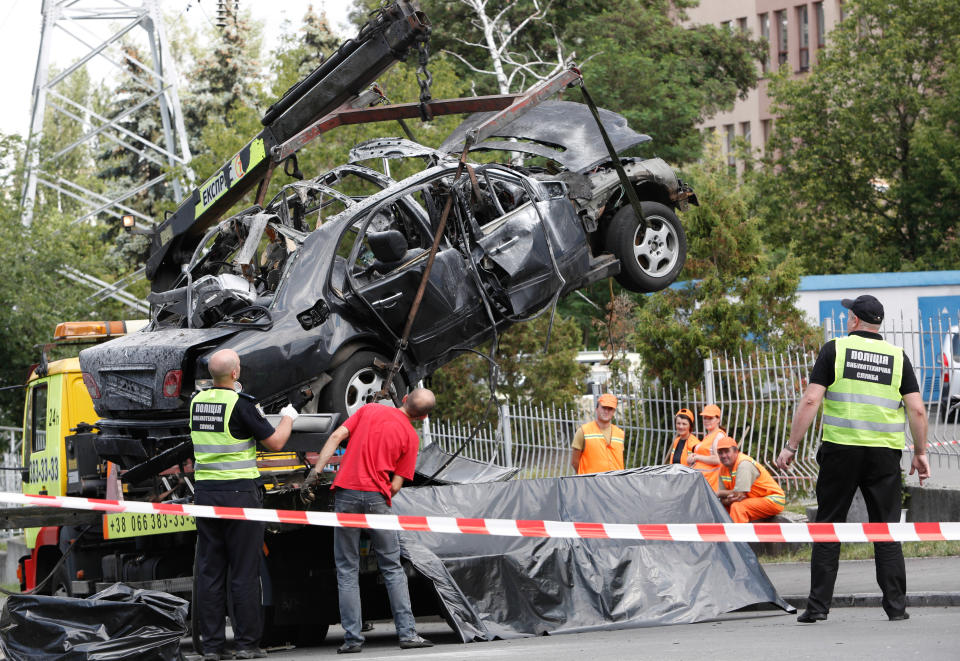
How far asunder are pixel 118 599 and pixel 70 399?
493cm

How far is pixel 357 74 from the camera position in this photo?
10.5 m

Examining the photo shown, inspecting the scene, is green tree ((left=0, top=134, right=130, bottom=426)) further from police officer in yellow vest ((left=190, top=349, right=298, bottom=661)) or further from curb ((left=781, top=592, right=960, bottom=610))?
curb ((left=781, top=592, right=960, bottom=610))

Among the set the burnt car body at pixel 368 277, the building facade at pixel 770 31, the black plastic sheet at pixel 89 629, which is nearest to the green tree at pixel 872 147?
the building facade at pixel 770 31

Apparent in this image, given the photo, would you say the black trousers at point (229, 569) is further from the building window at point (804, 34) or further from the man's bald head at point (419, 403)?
the building window at point (804, 34)

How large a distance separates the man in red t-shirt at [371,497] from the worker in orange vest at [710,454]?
337 cm

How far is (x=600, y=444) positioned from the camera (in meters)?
11.7

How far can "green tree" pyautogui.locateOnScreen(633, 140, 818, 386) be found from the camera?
15023 mm

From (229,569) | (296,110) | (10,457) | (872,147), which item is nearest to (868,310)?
(229,569)

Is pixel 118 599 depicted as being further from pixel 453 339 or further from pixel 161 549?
pixel 453 339

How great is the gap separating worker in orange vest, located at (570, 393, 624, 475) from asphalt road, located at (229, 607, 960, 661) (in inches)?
98.4

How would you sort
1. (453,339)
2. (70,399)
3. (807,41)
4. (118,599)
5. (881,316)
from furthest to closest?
(807,41) → (70,399) → (453,339) → (881,316) → (118,599)

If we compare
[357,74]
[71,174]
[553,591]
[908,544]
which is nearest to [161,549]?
[553,591]

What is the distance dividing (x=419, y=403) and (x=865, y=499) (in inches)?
109

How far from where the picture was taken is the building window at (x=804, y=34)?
2158 inches
